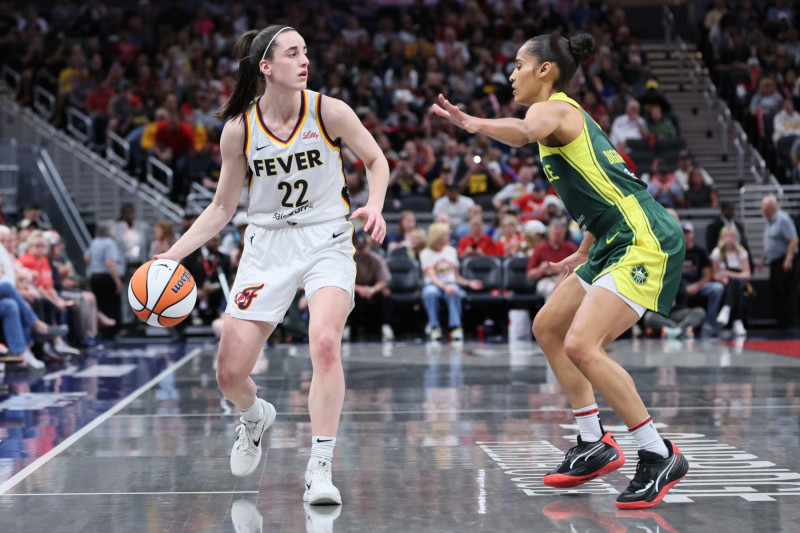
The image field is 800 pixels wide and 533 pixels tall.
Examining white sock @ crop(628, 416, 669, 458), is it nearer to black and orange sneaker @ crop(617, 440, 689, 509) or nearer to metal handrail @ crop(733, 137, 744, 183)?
black and orange sneaker @ crop(617, 440, 689, 509)

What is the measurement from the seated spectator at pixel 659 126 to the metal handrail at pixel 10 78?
11.0m

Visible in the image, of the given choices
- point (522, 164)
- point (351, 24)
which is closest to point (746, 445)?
point (522, 164)

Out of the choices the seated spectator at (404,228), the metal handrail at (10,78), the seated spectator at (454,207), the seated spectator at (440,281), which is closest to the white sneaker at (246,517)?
the seated spectator at (440,281)

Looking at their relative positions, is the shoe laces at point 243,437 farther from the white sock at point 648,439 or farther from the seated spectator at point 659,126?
the seated spectator at point 659,126

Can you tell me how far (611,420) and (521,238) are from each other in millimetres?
8001

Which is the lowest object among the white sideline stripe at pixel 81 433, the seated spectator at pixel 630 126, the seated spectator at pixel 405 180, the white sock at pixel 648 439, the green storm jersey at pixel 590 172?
the white sideline stripe at pixel 81 433

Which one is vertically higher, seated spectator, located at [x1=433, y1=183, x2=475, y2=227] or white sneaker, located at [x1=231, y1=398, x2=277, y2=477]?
seated spectator, located at [x1=433, y1=183, x2=475, y2=227]

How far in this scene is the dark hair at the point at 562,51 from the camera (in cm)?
484

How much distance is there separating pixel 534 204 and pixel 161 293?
11.2m

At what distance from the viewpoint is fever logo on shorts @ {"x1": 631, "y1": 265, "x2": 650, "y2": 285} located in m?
4.68

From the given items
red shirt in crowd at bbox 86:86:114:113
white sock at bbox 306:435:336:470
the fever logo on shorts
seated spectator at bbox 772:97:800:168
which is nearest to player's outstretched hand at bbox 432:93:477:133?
the fever logo on shorts

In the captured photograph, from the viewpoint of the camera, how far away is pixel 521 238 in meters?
14.9

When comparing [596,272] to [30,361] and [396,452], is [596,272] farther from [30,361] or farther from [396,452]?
[30,361]

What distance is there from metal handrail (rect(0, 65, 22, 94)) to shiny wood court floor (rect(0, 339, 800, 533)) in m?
10.7
